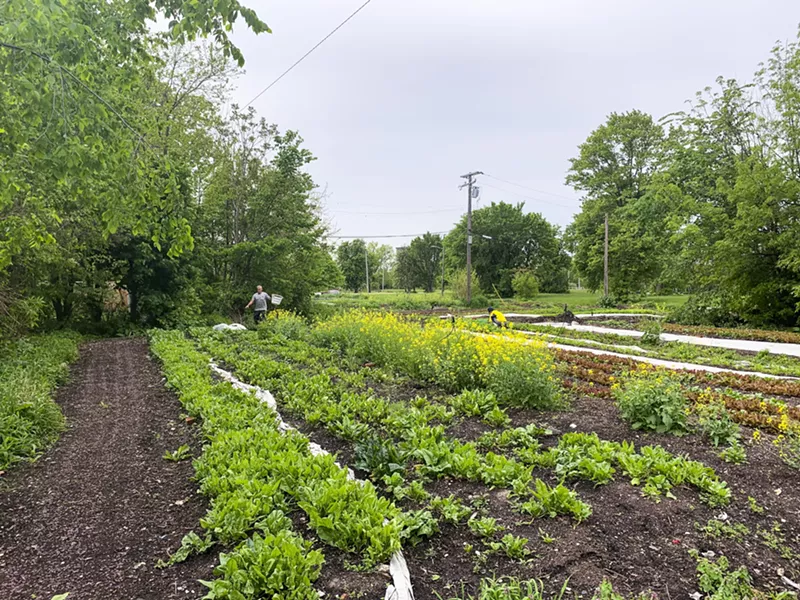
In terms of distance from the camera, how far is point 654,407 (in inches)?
173

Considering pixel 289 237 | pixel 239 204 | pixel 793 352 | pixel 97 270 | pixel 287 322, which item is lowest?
pixel 793 352

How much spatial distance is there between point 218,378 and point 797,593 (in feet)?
21.2

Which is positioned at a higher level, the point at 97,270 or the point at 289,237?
the point at 289,237

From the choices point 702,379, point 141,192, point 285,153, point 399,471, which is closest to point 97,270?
point 285,153

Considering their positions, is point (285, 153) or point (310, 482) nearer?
point (310, 482)

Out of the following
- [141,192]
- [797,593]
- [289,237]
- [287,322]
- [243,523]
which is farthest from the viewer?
[289,237]

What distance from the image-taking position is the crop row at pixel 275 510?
2164 millimetres

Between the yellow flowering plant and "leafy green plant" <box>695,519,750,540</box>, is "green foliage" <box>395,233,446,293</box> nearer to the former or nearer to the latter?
the yellow flowering plant

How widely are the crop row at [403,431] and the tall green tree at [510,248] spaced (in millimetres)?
41905

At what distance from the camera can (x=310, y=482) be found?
3.08m

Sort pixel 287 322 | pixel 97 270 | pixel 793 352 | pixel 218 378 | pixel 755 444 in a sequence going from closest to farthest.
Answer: pixel 755 444, pixel 218 378, pixel 793 352, pixel 287 322, pixel 97 270

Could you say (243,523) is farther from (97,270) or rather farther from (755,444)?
(97,270)

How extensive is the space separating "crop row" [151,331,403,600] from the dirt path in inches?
8.5

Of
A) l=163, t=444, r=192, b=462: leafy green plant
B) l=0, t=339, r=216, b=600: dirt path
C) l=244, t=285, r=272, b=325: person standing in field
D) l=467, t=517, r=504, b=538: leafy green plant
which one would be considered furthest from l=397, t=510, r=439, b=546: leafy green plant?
l=244, t=285, r=272, b=325: person standing in field
